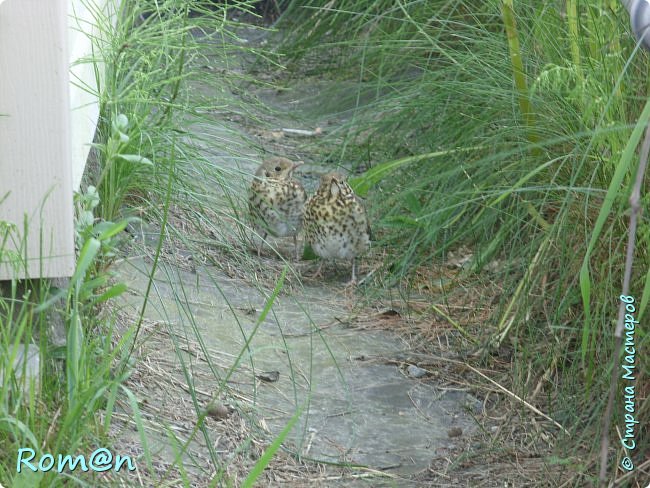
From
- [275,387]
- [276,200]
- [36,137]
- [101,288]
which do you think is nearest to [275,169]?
[276,200]

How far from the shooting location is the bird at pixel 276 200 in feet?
17.2

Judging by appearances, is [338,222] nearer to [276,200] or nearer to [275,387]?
[276,200]

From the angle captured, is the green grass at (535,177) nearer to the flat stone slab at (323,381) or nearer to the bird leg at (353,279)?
the bird leg at (353,279)

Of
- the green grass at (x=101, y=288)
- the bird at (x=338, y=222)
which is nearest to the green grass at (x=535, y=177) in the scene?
the bird at (x=338, y=222)

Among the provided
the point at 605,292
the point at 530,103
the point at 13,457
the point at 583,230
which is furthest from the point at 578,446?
the point at 13,457

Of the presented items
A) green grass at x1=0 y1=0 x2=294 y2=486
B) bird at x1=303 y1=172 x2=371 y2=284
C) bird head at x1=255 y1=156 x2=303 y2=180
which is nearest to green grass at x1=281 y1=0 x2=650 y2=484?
bird at x1=303 y1=172 x2=371 y2=284

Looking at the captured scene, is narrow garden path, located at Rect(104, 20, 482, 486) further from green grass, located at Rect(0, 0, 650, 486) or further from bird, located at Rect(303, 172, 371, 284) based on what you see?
bird, located at Rect(303, 172, 371, 284)

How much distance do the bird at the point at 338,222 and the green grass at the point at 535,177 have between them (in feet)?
0.42

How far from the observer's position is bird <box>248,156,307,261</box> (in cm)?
525

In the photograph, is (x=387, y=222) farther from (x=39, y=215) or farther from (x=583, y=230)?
(x=39, y=215)

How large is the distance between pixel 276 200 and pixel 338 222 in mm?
429

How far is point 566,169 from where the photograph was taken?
406cm

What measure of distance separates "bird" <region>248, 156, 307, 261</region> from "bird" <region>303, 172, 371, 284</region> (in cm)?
21

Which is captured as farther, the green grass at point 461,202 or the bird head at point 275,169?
the bird head at point 275,169
